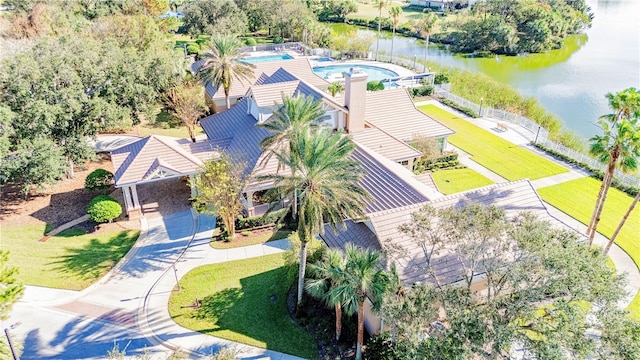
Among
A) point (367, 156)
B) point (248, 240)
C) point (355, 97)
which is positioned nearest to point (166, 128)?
point (248, 240)

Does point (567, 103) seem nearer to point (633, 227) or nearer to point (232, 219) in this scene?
point (633, 227)

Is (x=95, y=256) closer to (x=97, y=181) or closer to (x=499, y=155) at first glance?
(x=97, y=181)

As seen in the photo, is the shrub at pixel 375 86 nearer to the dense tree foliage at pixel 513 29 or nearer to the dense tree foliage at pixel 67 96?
the dense tree foliage at pixel 67 96

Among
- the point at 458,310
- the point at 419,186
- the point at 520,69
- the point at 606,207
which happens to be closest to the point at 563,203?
the point at 606,207

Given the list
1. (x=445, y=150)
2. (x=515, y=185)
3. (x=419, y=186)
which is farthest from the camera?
(x=445, y=150)

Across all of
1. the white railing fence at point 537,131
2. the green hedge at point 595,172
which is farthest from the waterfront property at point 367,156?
the white railing fence at point 537,131
